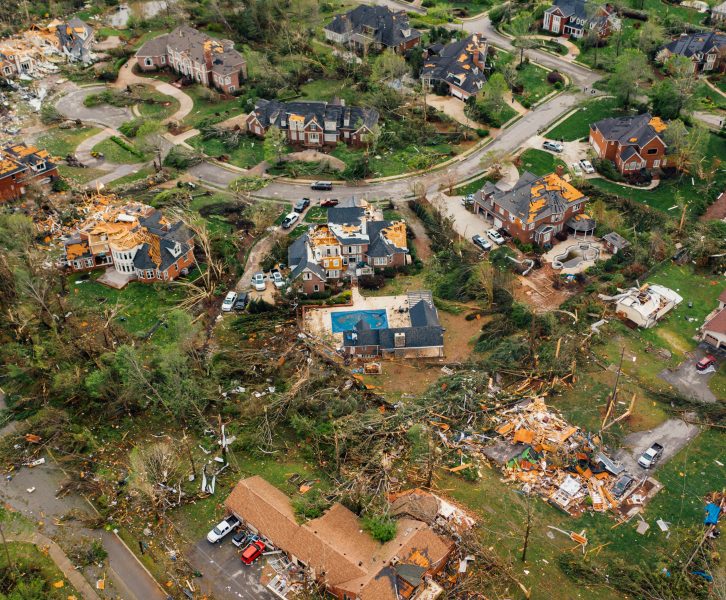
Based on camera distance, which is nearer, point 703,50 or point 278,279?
point 278,279

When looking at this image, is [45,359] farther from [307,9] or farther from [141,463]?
[307,9]

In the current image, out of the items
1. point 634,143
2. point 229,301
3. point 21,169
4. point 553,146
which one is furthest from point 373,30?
point 229,301

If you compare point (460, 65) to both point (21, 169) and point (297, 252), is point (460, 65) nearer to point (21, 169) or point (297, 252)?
point (297, 252)

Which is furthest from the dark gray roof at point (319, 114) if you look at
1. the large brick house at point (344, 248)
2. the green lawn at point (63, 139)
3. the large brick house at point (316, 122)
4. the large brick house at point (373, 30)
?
the green lawn at point (63, 139)

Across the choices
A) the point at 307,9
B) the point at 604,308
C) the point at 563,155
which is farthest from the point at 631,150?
the point at 307,9

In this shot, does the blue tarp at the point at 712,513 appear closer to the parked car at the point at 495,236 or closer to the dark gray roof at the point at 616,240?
the dark gray roof at the point at 616,240

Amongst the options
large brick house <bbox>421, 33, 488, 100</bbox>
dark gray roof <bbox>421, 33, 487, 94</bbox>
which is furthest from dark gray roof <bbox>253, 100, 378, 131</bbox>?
dark gray roof <bbox>421, 33, 487, 94</bbox>
